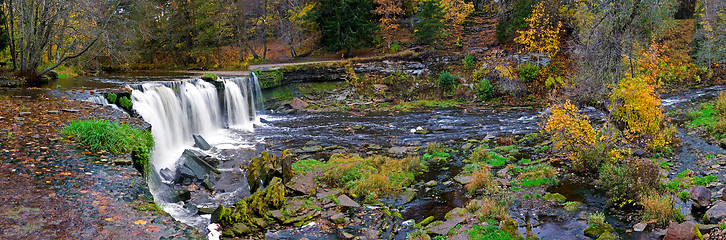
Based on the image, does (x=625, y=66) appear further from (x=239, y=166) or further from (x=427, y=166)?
(x=239, y=166)

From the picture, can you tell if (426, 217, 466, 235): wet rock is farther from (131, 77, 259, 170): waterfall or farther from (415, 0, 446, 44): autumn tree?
(415, 0, 446, 44): autumn tree

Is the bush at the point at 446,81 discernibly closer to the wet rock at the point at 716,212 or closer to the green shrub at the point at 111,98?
the green shrub at the point at 111,98

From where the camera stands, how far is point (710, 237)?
6711 mm

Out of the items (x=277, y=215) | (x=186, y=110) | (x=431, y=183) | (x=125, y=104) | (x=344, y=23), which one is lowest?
(x=431, y=183)

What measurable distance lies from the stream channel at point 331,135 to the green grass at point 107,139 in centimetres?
121

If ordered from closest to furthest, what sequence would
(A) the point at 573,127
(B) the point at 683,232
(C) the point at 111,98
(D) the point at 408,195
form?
(B) the point at 683,232 → (D) the point at 408,195 → (A) the point at 573,127 → (C) the point at 111,98

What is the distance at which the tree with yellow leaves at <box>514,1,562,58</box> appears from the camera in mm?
25578

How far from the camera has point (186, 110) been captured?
17.9 meters

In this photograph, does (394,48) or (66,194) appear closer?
(66,194)

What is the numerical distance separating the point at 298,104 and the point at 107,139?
17944 mm

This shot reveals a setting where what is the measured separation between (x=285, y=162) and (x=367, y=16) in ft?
88.5

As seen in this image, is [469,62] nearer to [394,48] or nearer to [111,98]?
[394,48]

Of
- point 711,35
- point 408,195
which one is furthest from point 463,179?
point 711,35

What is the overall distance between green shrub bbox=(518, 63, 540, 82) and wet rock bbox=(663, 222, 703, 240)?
2146 cm
